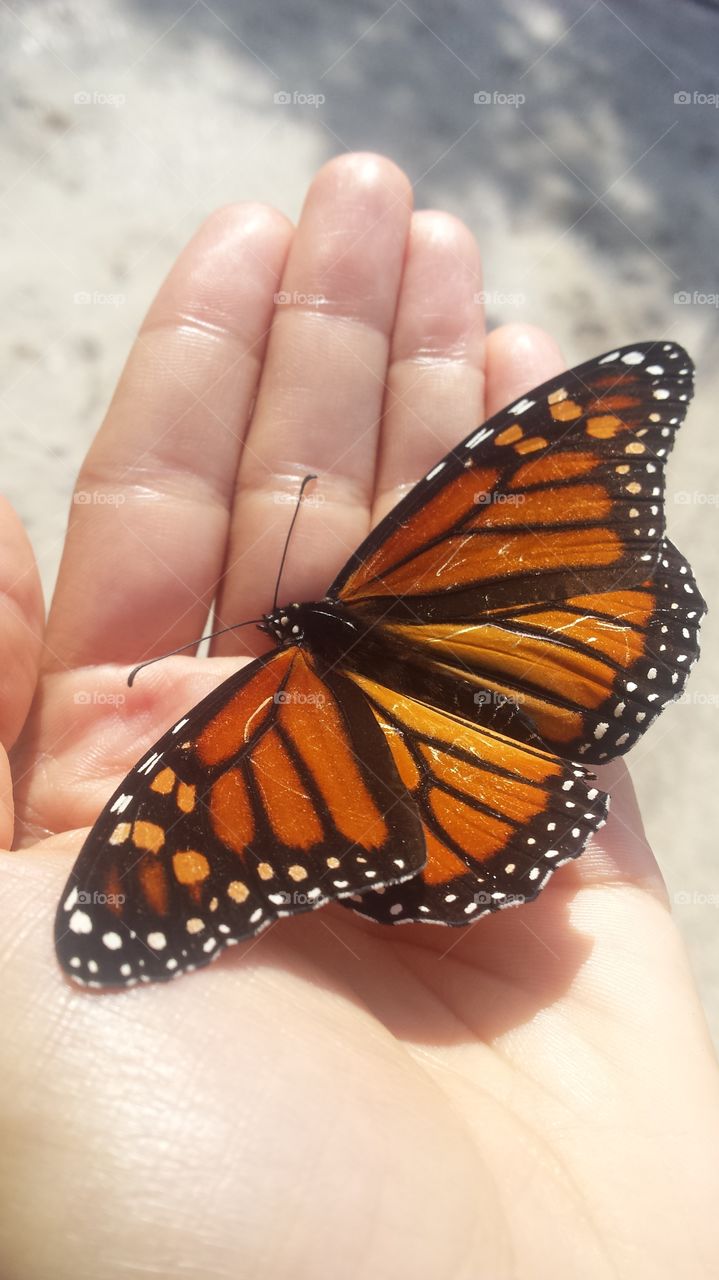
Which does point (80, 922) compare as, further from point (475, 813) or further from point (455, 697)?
point (455, 697)

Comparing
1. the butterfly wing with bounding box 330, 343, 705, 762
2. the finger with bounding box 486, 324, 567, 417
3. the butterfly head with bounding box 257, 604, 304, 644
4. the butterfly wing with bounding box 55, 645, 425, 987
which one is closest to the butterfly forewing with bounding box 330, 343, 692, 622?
the butterfly wing with bounding box 330, 343, 705, 762

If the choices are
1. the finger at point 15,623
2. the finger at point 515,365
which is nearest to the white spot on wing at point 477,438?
the finger at point 515,365

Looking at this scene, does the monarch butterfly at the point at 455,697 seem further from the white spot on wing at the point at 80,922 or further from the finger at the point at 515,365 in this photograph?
the finger at the point at 515,365

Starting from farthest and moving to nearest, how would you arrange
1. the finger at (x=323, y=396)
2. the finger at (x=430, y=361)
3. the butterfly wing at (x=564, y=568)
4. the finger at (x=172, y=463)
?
the finger at (x=430, y=361), the finger at (x=323, y=396), the finger at (x=172, y=463), the butterfly wing at (x=564, y=568)

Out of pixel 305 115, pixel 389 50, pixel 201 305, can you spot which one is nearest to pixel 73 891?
pixel 201 305

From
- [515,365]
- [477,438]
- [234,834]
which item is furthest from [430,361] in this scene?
[234,834]

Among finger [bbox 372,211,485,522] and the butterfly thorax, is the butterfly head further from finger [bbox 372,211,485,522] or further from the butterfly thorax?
finger [bbox 372,211,485,522]

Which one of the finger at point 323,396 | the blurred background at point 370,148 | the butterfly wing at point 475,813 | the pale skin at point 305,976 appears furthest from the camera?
the blurred background at point 370,148

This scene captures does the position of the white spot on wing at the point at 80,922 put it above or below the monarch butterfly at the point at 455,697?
below
